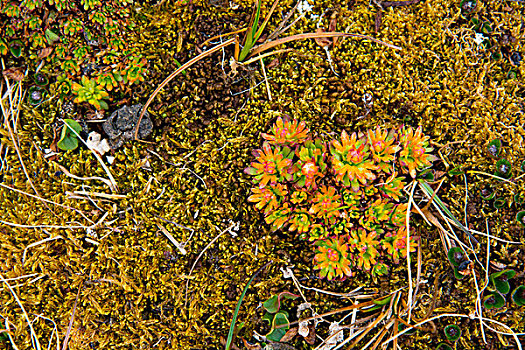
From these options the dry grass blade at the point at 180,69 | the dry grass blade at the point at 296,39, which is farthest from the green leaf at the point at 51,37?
the dry grass blade at the point at 296,39

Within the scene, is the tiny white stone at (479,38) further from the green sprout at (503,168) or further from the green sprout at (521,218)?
the green sprout at (521,218)

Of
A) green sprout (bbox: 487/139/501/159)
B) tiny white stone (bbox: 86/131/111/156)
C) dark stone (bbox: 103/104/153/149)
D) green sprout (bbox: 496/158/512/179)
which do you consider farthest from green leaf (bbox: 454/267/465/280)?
tiny white stone (bbox: 86/131/111/156)

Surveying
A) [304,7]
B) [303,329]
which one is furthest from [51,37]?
[303,329]

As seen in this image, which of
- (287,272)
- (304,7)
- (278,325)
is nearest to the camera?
(278,325)

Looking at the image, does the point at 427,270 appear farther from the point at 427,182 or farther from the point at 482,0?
the point at 482,0

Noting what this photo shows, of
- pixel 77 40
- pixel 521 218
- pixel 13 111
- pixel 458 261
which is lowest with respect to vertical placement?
pixel 458 261

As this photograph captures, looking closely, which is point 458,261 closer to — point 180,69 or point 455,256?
point 455,256
